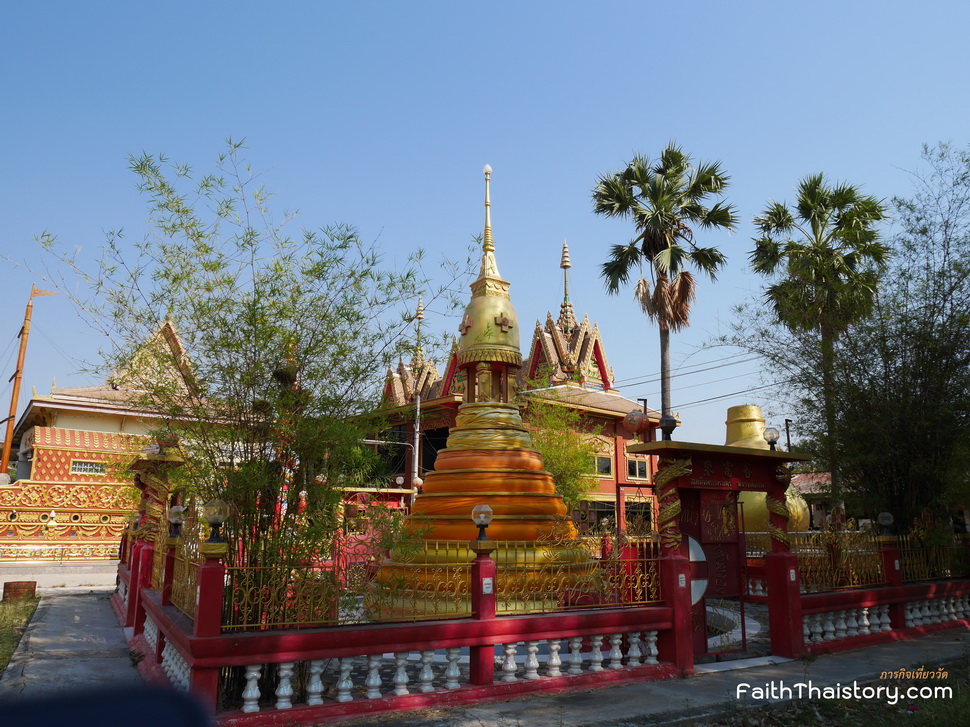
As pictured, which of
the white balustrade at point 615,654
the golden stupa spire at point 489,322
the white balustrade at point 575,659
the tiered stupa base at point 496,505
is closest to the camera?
the white balustrade at point 575,659

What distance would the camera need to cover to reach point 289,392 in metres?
7.24

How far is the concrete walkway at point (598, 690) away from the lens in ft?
22.0

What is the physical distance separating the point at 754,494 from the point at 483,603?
1671cm

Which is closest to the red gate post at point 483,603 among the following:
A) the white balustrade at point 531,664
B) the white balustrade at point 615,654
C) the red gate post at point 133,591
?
the white balustrade at point 531,664

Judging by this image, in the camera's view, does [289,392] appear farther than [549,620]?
No

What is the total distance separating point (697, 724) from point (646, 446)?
3267 millimetres

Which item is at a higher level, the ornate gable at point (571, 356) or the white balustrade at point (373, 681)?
the ornate gable at point (571, 356)

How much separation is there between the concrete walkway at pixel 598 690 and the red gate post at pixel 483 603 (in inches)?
16.3

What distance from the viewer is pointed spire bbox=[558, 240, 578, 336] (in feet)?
121

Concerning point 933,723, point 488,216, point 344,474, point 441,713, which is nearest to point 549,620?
point 441,713

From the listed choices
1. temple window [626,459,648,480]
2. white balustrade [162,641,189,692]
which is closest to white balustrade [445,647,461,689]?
white balustrade [162,641,189,692]

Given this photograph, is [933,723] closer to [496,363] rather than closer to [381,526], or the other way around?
[381,526]

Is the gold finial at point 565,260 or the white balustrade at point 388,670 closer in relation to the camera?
the white balustrade at point 388,670

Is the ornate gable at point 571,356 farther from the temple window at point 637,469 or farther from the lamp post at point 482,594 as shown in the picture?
the lamp post at point 482,594
